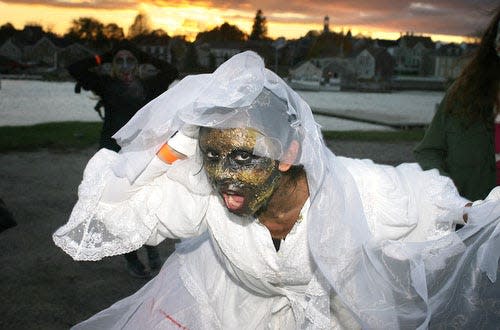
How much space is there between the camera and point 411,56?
269ft

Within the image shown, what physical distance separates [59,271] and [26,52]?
32.6 meters

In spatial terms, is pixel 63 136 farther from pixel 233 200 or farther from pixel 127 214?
pixel 233 200

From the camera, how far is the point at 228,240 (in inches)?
102

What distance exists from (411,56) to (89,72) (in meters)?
81.2

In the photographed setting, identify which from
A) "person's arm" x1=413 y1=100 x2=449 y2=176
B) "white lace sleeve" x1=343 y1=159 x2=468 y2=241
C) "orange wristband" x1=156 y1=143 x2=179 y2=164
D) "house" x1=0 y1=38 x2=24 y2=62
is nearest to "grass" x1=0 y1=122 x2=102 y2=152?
"person's arm" x1=413 y1=100 x2=449 y2=176

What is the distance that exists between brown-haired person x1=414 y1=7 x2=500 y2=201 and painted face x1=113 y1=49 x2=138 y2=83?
3122mm

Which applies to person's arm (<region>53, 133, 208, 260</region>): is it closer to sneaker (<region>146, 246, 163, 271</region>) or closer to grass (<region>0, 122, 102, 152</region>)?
sneaker (<region>146, 246, 163, 271</region>)

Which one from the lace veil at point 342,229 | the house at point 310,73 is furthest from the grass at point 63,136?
the house at point 310,73

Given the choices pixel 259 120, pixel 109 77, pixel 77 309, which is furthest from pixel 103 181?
pixel 109 77

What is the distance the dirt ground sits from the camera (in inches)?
178

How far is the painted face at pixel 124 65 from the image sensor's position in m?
5.59

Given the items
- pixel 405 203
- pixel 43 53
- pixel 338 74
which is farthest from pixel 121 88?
pixel 338 74

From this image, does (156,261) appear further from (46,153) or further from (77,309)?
(46,153)

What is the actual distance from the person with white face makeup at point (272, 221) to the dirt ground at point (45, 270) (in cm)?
186
